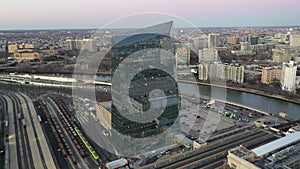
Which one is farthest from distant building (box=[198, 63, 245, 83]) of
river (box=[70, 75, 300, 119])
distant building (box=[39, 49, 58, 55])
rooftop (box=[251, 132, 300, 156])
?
distant building (box=[39, 49, 58, 55])

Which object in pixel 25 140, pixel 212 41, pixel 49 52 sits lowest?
pixel 25 140

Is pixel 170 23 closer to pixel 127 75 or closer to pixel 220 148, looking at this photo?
pixel 127 75

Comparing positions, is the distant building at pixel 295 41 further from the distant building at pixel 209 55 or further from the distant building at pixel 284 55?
the distant building at pixel 209 55

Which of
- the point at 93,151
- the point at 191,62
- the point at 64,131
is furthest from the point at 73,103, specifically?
the point at 191,62

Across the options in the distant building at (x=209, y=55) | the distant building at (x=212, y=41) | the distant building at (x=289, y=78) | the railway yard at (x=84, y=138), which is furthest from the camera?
the distant building at (x=212, y=41)

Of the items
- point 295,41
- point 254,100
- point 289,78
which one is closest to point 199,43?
point 295,41

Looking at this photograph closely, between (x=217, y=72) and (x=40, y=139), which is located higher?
(x=217, y=72)

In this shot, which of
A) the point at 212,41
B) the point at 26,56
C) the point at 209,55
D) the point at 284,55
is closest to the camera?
the point at 209,55

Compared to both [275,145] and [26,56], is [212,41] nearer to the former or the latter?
[26,56]

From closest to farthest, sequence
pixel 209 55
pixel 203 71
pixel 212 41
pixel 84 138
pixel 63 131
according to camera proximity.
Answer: pixel 84 138 → pixel 63 131 → pixel 203 71 → pixel 209 55 → pixel 212 41

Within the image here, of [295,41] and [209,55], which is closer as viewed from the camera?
[209,55]

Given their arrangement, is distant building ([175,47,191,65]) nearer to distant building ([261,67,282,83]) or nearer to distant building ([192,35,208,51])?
distant building ([192,35,208,51])

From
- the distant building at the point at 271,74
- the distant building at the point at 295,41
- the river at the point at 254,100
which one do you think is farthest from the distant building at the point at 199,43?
the river at the point at 254,100
